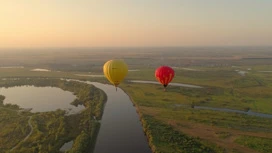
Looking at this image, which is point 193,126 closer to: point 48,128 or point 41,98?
point 48,128

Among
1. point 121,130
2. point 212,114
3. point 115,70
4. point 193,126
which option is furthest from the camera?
point 212,114

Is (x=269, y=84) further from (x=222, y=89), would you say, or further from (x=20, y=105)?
(x=20, y=105)

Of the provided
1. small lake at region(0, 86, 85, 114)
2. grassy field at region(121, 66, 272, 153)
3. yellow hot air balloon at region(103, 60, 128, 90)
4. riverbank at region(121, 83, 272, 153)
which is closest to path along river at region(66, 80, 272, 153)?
riverbank at region(121, 83, 272, 153)

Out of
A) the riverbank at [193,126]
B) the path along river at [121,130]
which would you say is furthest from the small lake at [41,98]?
the riverbank at [193,126]

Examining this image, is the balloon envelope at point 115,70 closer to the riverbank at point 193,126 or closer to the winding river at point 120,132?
the winding river at point 120,132

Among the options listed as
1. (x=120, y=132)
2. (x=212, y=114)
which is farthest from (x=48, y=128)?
(x=212, y=114)

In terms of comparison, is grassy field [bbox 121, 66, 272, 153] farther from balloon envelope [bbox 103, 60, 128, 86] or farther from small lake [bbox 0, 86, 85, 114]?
small lake [bbox 0, 86, 85, 114]

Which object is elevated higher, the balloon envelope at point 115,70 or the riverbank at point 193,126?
the balloon envelope at point 115,70

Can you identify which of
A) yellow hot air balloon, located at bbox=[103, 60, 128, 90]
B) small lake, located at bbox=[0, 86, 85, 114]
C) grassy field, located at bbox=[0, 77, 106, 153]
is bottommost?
small lake, located at bbox=[0, 86, 85, 114]
